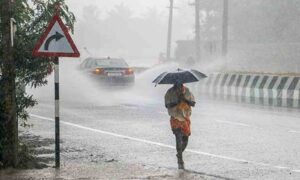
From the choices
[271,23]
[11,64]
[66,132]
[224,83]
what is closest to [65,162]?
[11,64]

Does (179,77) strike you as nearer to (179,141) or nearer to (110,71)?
(179,141)

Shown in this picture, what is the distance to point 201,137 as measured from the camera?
1395cm

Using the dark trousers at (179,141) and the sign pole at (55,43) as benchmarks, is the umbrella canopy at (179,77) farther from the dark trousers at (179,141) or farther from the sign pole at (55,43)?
the sign pole at (55,43)

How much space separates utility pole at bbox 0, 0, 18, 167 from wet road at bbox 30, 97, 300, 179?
65.9 inches

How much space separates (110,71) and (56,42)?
19175 mm

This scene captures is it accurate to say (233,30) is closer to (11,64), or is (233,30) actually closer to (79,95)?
(79,95)

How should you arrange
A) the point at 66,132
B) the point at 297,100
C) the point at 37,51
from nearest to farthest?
the point at 37,51, the point at 66,132, the point at 297,100

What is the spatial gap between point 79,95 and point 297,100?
920 centimetres

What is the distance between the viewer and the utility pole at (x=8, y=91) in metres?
9.91

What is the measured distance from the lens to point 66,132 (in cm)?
Result: 1504

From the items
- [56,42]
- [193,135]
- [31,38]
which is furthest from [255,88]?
[56,42]

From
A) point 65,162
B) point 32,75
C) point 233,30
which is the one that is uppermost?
point 233,30

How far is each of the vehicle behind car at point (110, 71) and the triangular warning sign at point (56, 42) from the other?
1904 cm

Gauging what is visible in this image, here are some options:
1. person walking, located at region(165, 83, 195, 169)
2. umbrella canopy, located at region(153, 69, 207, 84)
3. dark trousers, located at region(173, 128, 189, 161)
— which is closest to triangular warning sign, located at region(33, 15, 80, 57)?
umbrella canopy, located at region(153, 69, 207, 84)
